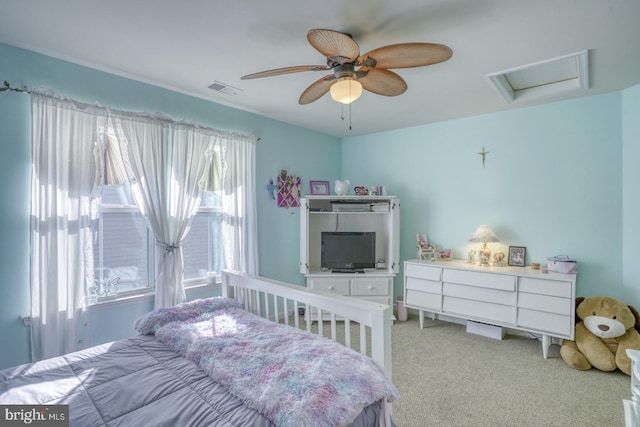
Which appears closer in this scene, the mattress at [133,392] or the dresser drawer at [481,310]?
the mattress at [133,392]

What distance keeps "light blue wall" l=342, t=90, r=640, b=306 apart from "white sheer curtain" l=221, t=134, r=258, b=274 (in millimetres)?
1894

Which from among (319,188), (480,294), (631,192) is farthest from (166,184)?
(631,192)

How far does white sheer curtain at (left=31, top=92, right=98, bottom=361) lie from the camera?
6.91 ft

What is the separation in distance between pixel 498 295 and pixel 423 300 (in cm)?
76

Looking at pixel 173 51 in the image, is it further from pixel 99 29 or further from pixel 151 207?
pixel 151 207

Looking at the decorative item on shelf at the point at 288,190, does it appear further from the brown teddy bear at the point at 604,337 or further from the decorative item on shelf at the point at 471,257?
the brown teddy bear at the point at 604,337

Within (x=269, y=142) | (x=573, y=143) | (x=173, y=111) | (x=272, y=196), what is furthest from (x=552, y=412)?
(x=173, y=111)

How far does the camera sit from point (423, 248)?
12.2ft

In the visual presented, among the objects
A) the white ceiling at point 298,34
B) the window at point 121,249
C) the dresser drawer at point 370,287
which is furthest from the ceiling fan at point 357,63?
the dresser drawer at point 370,287

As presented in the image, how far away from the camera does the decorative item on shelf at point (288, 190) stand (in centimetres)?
384

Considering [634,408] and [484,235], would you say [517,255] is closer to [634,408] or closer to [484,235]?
[484,235]

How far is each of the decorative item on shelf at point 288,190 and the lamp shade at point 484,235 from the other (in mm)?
2078

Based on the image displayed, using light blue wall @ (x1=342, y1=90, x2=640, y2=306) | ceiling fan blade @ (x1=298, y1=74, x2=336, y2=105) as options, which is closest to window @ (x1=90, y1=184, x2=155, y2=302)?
ceiling fan blade @ (x1=298, y1=74, x2=336, y2=105)

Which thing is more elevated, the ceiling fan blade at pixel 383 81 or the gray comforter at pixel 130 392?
the ceiling fan blade at pixel 383 81
